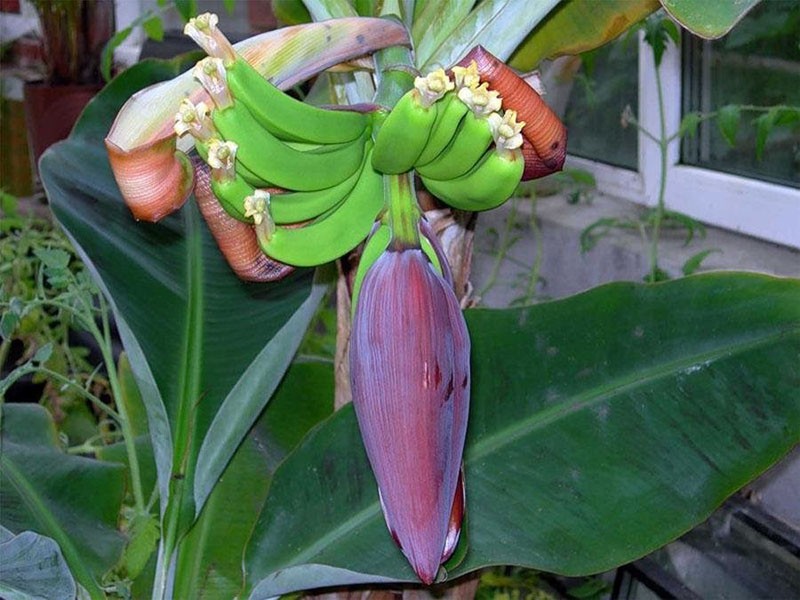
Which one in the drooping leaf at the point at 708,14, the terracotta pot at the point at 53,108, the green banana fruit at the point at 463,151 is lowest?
the terracotta pot at the point at 53,108

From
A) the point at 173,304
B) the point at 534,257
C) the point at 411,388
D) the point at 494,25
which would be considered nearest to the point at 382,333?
the point at 411,388

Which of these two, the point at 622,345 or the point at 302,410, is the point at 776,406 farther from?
the point at 302,410

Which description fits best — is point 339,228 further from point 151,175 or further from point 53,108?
point 53,108

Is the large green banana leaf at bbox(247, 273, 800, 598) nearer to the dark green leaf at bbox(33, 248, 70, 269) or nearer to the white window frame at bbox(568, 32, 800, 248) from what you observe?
the dark green leaf at bbox(33, 248, 70, 269)

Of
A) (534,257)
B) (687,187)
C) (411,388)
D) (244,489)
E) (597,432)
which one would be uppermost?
(411,388)

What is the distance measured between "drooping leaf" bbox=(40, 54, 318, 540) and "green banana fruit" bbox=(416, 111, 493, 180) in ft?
0.77

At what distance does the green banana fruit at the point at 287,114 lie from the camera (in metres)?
0.33

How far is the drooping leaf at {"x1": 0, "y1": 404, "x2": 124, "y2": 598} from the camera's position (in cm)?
62

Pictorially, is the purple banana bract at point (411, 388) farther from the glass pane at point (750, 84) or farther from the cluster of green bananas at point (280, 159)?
the glass pane at point (750, 84)

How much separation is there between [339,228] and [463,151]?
0.07m

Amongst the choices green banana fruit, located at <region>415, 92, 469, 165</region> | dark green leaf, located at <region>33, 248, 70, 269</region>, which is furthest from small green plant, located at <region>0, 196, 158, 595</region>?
green banana fruit, located at <region>415, 92, 469, 165</region>

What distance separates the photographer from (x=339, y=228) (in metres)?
0.40

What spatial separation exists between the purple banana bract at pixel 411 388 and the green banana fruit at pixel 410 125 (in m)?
0.03

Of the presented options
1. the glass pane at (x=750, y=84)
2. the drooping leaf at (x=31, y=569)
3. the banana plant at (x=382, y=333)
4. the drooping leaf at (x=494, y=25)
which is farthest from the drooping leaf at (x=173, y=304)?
the glass pane at (x=750, y=84)
